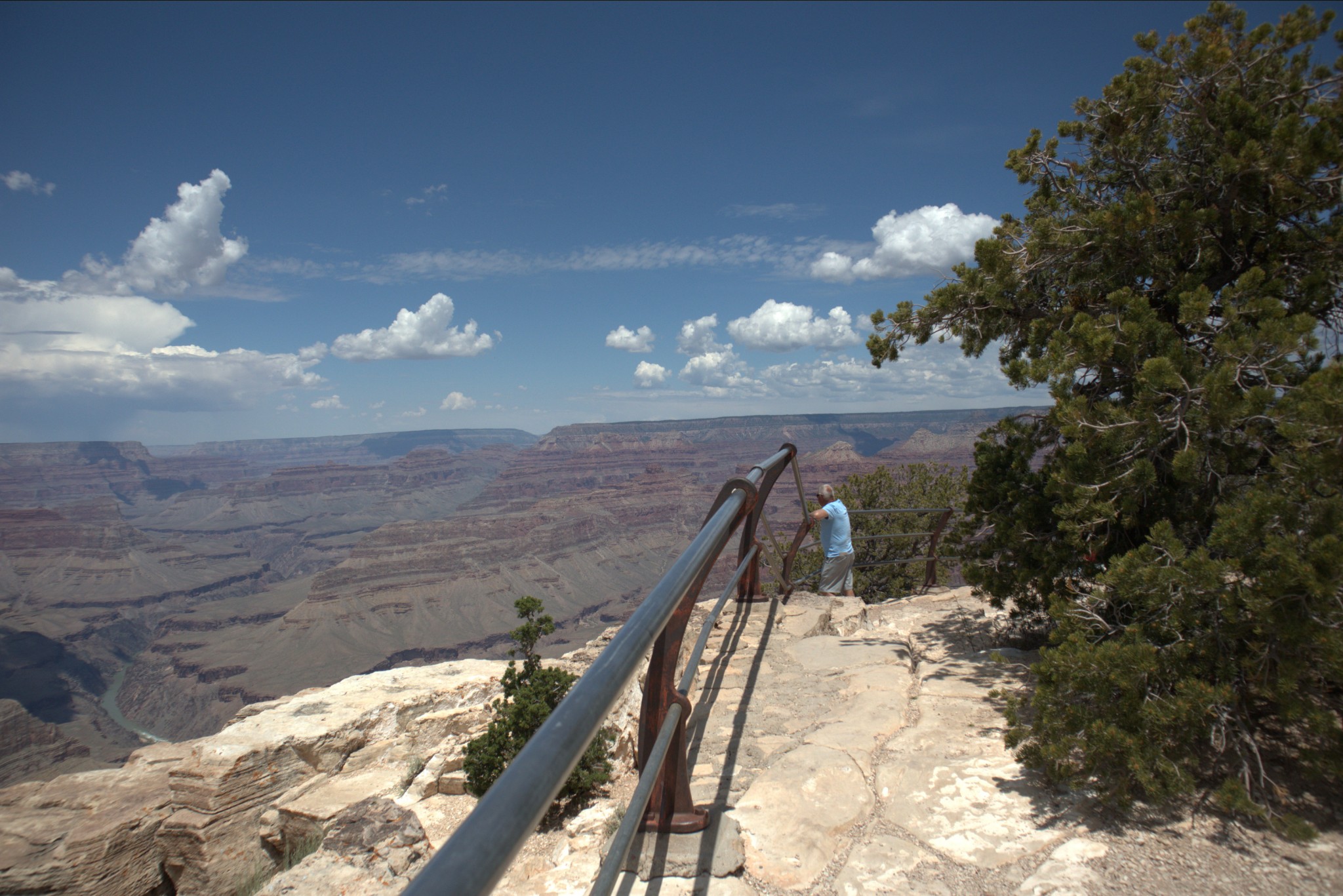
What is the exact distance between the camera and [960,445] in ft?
365

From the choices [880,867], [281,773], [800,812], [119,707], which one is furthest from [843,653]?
[119,707]

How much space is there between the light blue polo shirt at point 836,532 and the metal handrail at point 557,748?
5707 mm

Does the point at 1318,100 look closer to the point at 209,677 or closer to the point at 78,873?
the point at 78,873

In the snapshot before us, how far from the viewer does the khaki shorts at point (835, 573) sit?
7.58m

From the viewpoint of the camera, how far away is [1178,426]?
3.43 metres

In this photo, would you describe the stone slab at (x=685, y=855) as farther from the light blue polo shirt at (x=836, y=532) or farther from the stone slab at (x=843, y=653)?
the light blue polo shirt at (x=836, y=532)

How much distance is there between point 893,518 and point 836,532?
33.9 feet

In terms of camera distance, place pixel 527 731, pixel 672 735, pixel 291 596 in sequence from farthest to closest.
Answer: pixel 291 596
pixel 527 731
pixel 672 735

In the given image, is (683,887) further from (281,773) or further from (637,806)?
(281,773)

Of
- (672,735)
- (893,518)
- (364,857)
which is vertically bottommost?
(893,518)

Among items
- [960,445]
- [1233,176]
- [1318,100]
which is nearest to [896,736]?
[1233,176]

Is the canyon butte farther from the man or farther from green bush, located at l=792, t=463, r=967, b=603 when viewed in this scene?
the man

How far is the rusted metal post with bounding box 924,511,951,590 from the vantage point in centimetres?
719

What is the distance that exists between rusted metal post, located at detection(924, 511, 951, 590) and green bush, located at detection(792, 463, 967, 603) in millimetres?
5553
